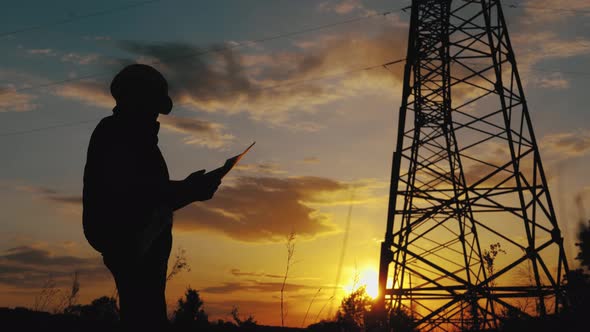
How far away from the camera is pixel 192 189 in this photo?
9.10 ft

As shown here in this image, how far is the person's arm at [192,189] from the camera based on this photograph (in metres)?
2.74

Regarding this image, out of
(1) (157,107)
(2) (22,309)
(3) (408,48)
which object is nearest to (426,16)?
(3) (408,48)

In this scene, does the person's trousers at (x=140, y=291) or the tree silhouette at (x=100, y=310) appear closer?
the person's trousers at (x=140, y=291)

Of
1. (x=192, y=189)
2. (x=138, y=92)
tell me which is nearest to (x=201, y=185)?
(x=192, y=189)

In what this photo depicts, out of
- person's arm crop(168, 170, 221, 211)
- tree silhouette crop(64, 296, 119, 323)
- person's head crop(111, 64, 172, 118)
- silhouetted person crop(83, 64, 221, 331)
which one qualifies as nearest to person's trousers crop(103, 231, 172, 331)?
silhouetted person crop(83, 64, 221, 331)

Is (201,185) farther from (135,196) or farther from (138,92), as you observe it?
(138,92)

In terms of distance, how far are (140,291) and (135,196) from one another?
0.45m

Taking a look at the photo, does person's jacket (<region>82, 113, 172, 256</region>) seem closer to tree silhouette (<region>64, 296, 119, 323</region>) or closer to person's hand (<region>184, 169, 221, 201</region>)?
person's hand (<region>184, 169, 221, 201</region>)

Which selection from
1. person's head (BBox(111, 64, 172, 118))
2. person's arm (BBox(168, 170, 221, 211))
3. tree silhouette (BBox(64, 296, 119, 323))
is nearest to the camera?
person's arm (BBox(168, 170, 221, 211))

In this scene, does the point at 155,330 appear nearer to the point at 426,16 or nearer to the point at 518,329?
the point at 518,329

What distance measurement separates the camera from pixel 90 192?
2619mm

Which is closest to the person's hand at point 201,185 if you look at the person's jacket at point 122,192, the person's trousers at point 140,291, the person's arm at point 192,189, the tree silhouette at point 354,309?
the person's arm at point 192,189

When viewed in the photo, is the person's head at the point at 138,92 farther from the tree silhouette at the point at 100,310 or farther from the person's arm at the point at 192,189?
the tree silhouette at the point at 100,310

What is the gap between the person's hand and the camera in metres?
2.78
